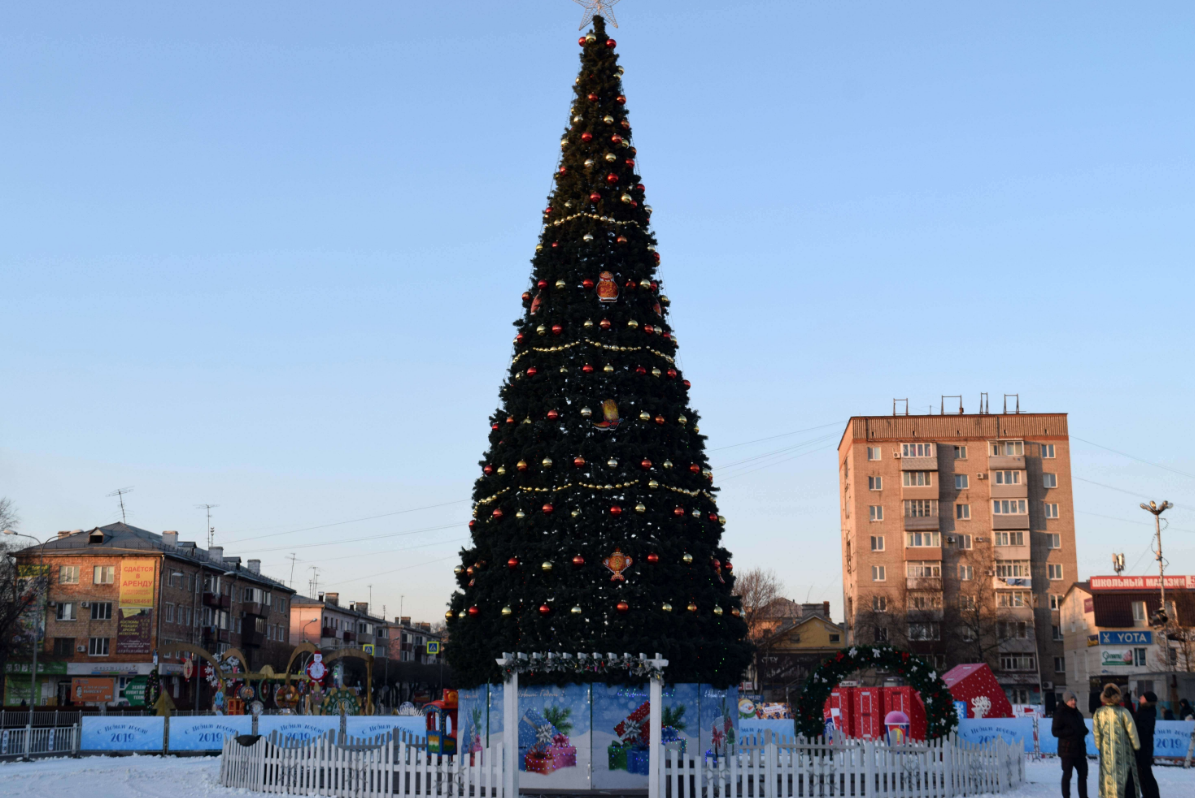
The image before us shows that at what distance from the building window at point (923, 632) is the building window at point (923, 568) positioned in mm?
4473

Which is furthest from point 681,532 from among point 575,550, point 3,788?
point 3,788

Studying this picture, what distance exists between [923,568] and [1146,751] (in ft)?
234

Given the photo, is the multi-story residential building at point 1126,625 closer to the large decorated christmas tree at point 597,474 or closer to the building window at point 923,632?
the building window at point 923,632

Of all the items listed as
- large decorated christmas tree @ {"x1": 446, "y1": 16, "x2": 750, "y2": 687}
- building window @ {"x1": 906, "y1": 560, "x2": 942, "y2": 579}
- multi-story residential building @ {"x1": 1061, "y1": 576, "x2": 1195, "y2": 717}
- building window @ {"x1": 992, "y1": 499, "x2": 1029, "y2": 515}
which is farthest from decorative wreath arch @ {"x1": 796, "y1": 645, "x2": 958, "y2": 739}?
building window @ {"x1": 992, "y1": 499, "x2": 1029, "y2": 515}

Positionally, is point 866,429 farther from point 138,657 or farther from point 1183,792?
point 1183,792

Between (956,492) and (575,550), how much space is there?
7266 cm

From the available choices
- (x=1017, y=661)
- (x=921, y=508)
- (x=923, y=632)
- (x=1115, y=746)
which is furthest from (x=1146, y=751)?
(x=921, y=508)

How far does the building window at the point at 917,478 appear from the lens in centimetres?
8706

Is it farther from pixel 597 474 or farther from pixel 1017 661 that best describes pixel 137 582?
pixel 1017 661

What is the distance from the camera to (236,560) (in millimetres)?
85562

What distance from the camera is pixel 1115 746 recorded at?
13227 millimetres

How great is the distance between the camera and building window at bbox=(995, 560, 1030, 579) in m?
85.0

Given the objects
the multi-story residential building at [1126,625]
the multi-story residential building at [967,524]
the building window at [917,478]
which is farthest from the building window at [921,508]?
the multi-story residential building at [1126,625]

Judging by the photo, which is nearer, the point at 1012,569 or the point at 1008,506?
the point at 1012,569
